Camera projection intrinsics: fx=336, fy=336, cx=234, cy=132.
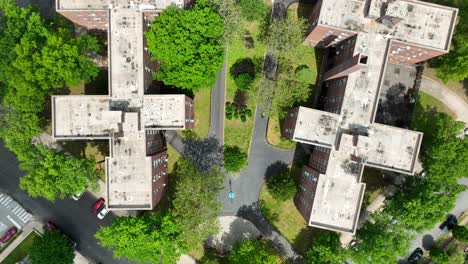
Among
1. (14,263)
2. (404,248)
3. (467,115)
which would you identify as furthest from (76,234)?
(467,115)

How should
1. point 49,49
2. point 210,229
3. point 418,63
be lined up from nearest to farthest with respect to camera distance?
point 49,49 → point 210,229 → point 418,63

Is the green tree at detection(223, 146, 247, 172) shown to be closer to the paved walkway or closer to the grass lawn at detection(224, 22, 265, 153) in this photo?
the grass lawn at detection(224, 22, 265, 153)

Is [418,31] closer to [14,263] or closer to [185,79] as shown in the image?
[185,79]

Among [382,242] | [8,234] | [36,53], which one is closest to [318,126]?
[382,242]

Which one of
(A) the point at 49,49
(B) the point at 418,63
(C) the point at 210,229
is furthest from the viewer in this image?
(B) the point at 418,63

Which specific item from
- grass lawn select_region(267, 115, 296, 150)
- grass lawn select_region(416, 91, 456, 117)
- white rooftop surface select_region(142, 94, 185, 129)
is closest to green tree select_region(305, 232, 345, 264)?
grass lawn select_region(267, 115, 296, 150)

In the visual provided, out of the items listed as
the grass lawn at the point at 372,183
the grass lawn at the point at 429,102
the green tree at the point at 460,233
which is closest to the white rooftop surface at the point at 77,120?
the grass lawn at the point at 372,183

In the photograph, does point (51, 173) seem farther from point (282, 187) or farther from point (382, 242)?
point (382, 242)
